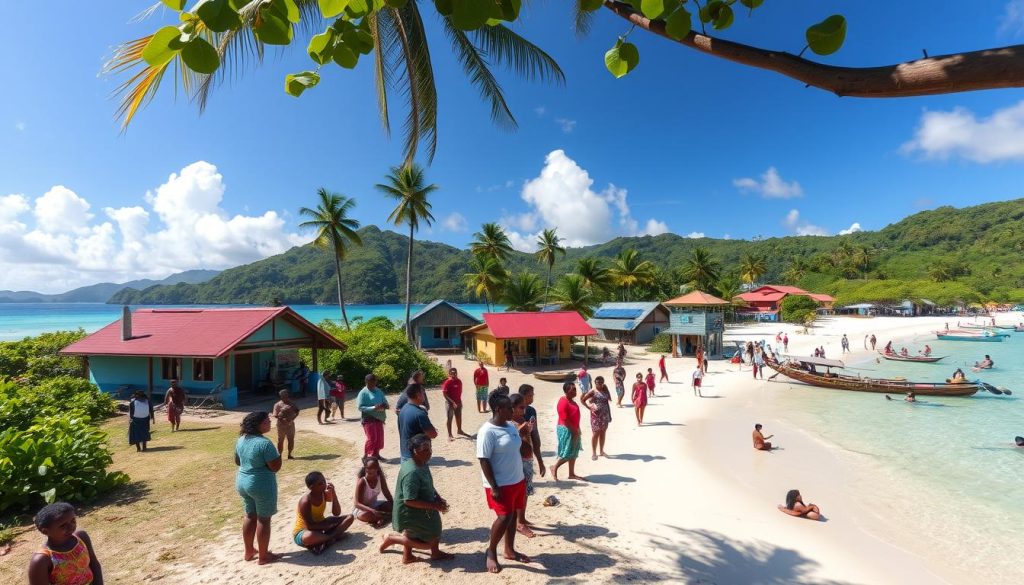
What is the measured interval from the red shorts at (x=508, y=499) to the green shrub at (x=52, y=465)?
20.2ft

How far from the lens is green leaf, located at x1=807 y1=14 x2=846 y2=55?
5.41ft

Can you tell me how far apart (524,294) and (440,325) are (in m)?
6.91

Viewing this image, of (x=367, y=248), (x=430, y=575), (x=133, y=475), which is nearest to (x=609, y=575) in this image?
(x=430, y=575)

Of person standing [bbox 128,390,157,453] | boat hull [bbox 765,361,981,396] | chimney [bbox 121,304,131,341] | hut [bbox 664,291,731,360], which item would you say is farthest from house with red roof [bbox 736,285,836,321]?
person standing [bbox 128,390,157,453]

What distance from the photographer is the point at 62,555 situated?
11.1 feet

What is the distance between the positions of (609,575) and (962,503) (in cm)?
894

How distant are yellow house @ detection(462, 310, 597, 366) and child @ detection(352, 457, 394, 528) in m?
17.3

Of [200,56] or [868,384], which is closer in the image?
[200,56]

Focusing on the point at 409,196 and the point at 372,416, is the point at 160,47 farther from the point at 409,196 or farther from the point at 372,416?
the point at 409,196

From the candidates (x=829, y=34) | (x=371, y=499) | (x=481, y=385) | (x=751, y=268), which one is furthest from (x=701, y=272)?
(x=829, y=34)

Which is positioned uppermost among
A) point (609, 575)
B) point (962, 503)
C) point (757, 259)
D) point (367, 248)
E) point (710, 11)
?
point (367, 248)

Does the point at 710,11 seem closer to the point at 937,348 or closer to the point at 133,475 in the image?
the point at 133,475

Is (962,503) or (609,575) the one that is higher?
(609,575)

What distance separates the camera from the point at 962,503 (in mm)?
8875
